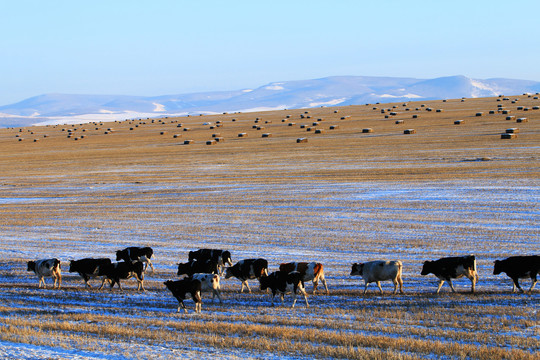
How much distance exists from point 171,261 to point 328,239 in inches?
221

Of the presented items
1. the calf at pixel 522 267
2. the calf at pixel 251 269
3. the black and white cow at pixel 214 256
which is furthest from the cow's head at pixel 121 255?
the calf at pixel 522 267

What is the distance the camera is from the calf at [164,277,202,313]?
15281mm

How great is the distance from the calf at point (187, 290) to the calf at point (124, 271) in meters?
2.23

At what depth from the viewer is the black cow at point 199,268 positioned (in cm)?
1802

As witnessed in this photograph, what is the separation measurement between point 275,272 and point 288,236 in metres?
8.98

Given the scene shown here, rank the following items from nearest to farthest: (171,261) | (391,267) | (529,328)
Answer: (529,328), (391,267), (171,261)

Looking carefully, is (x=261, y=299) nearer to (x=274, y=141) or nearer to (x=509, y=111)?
(x=274, y=141)

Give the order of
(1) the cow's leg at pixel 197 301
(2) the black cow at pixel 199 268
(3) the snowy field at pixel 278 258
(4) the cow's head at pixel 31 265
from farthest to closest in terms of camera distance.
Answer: (4) the cow's head at pixel 31 265, (2) the black cow at pixel 199 268, (1) the cow's leg at pixel 197 301, (3) the snowy field at pixel 278 258

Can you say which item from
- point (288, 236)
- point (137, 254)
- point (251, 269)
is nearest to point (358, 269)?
point (251, 269)


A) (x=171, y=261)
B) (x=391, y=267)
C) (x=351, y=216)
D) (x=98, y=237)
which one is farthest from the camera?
(x=351, y=216)

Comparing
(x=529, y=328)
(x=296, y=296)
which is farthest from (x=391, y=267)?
(x=529, y=328)

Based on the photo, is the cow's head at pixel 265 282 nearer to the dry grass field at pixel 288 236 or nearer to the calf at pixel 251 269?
the dry grass field at pixel 288 236

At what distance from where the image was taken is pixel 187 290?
1538cm

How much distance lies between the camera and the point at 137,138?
79.8 m
